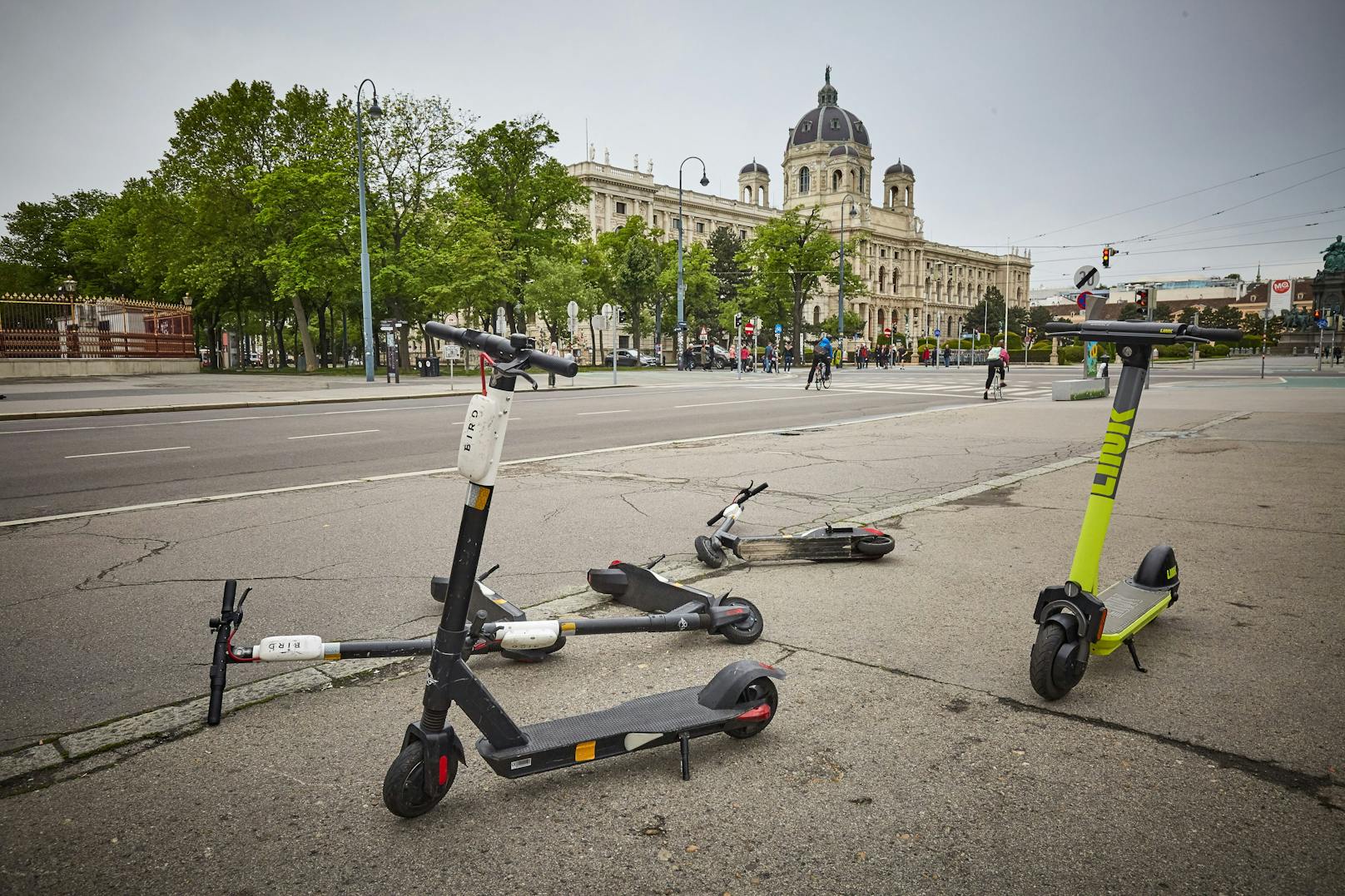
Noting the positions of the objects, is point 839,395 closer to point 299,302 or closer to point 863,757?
point 863,757

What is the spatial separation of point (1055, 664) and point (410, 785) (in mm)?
2302

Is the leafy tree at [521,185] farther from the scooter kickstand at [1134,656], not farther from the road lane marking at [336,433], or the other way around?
the scooter kickstand at [1134,656]

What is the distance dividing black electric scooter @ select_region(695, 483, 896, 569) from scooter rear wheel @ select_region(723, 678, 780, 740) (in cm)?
222

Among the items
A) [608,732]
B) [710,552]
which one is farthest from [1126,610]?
[608,732]

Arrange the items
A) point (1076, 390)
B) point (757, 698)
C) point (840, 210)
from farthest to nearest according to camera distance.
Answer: point (840, 210)
point (1076, 390)
point (757, 698)

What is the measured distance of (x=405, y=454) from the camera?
10656mm

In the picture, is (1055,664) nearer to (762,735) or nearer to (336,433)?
(762,735)

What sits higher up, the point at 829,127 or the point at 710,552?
the point at 829,127

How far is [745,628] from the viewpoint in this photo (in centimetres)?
382

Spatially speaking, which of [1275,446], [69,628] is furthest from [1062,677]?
[1275,446]

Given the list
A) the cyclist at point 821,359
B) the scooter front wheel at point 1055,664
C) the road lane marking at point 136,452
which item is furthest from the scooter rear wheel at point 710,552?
the cyclist at point 821,359

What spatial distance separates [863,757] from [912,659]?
95 cm

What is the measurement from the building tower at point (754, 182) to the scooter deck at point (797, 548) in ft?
483

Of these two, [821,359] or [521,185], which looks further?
[521,185]
